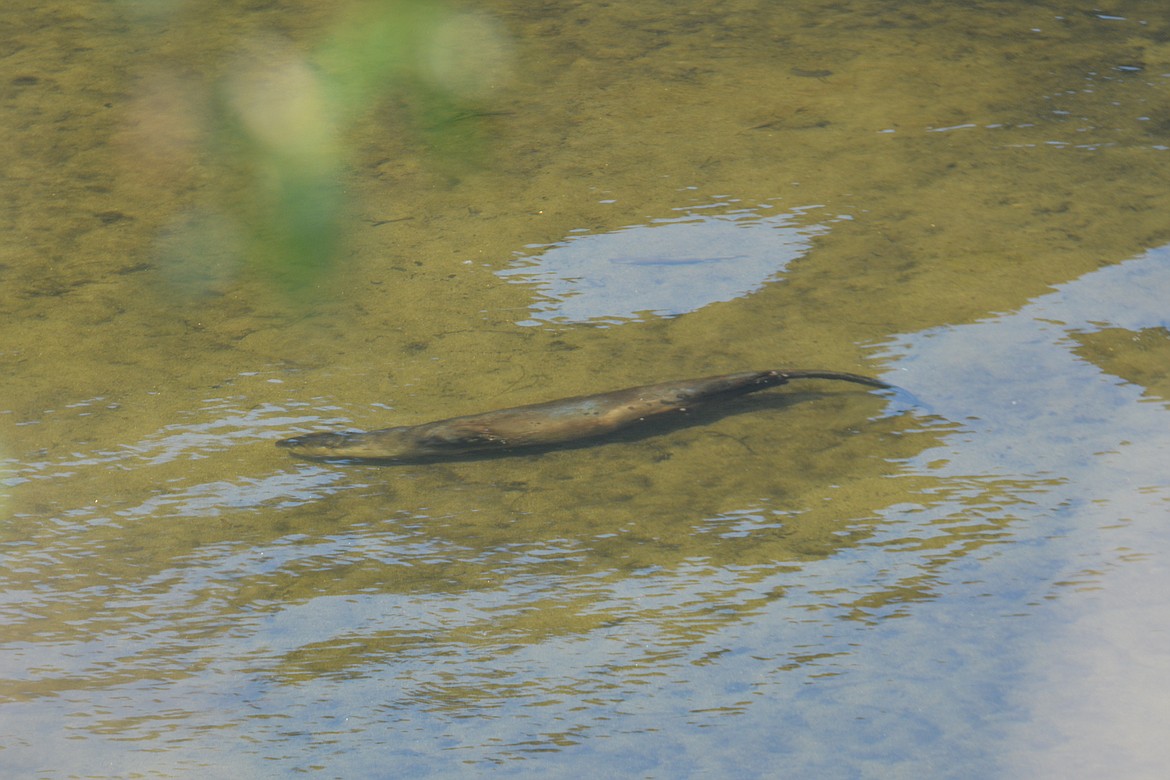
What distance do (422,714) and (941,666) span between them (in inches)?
34.3

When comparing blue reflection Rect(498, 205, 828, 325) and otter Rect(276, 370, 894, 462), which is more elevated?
blue reflection Rect(498, 205, 828, 325)

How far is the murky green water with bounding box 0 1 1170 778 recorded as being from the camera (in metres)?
2.03

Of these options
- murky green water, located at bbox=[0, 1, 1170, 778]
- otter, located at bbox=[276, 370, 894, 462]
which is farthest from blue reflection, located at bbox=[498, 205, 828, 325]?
otter, located at bbox=[276, 370, 894, 462]

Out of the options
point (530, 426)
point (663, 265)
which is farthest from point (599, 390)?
point (663, 265)

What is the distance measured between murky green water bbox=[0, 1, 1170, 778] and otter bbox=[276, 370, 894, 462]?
0.05 m

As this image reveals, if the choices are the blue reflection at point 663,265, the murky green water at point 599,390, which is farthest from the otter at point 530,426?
the blue reflection at point 663,265

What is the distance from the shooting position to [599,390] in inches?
109

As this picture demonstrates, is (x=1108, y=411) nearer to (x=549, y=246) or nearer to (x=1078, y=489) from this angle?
(x=1078, y=489)

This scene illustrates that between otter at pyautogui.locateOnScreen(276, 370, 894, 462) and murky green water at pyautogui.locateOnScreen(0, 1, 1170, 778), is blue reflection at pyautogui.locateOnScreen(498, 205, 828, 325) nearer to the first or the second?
murky green water at pyautogui.locateOnScreen(0, 1, 1170, 778)

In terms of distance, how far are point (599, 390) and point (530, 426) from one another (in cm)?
21

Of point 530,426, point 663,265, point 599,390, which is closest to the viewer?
point 530,426

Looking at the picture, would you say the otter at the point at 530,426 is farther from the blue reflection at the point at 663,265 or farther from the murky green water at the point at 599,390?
the blue reflection at the point at 663,265

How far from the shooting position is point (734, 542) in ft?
7.77

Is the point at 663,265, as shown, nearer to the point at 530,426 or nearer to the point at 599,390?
the point at 599,390
